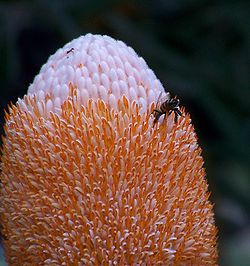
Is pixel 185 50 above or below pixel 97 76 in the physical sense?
above

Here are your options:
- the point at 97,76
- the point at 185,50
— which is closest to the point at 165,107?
the point at 97,76

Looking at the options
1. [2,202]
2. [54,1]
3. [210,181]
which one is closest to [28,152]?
[2,202]

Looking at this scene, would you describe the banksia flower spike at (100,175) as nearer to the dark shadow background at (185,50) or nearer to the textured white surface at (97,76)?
the textured white surface at (97,76)

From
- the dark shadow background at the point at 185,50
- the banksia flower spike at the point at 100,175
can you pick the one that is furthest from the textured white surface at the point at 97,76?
the dark shadow background at the point at 185,50

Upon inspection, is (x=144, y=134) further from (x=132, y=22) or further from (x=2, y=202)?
(x=132, y=22)

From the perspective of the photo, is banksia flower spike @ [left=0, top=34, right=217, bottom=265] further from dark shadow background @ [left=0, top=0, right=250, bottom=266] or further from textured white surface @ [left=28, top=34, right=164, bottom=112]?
dark shadow background @ [left=0, top=0, right=250, bottom=266]

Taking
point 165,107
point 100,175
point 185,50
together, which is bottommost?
point 100,175

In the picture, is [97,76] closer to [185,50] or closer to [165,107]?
[165,107]

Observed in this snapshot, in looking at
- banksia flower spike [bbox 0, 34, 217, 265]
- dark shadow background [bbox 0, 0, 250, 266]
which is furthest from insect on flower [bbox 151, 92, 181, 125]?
dark shadow background [bbox 0, 0, 250, 266]
